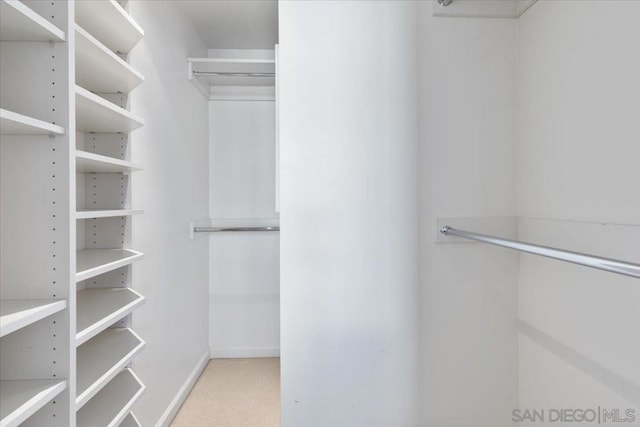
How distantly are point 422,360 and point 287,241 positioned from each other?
0.69m

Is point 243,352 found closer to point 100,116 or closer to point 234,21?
point 100,116

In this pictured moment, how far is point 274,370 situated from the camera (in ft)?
7.92

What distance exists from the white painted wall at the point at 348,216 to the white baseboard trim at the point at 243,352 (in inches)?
55.6

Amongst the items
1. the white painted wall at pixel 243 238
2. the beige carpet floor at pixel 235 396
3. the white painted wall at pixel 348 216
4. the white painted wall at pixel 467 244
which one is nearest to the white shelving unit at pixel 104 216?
the white painted wall at pixel 348 216

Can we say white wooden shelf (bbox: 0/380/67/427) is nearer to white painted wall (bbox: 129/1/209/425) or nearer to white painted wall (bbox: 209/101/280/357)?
white painted wall (bbox: 129/1/209/425)

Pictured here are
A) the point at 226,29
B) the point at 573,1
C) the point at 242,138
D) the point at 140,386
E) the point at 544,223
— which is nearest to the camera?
the point at 573,1

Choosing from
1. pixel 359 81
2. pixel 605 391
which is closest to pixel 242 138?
pixel 359 81

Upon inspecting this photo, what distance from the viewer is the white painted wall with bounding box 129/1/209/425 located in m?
1.52

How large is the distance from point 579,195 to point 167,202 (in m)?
1.76

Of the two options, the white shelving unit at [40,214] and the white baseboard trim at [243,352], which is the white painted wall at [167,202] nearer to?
the white baseboard trim at [243,352]

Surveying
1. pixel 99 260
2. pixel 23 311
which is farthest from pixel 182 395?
pixel 23 311

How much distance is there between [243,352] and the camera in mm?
2629

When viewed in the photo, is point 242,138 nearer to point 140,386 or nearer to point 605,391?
point 140,386

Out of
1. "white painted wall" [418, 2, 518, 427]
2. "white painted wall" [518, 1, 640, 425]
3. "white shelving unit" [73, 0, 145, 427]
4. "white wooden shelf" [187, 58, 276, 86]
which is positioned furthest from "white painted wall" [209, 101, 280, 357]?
"white painted wall" [518, 1, 640, 425]
